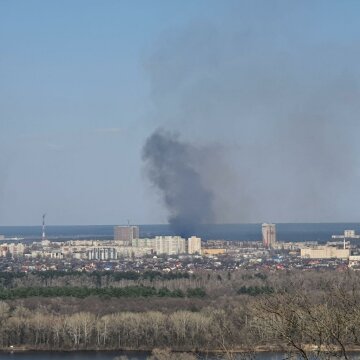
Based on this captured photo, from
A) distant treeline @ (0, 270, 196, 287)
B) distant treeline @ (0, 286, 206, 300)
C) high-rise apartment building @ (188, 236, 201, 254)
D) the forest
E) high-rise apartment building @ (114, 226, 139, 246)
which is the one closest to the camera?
the forest

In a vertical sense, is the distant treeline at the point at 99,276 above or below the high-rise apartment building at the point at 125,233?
below

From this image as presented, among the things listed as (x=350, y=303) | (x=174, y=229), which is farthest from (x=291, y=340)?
(x=174, y=229)

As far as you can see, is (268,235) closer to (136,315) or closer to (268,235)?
(268,235)

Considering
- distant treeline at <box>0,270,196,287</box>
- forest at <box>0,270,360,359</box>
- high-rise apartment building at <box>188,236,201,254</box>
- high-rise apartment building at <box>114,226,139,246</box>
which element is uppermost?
high-rise apartment building at <box>114,226,139,246</box>

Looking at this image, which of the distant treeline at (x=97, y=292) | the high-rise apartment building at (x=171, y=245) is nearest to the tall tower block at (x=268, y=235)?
the high-rise apartment building at (x=171, y=245)

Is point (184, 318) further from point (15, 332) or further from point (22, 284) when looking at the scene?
point (22, 284)

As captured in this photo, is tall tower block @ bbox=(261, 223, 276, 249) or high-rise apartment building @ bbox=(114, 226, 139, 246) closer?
tall tower block @ bbox=(261, 223, 276, 249)

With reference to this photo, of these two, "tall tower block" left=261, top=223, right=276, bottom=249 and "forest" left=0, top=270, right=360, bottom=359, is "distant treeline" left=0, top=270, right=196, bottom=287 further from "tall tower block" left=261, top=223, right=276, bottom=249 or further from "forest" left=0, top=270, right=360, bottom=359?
"tall tower block" left=261, top=223, right=276, bottom=249

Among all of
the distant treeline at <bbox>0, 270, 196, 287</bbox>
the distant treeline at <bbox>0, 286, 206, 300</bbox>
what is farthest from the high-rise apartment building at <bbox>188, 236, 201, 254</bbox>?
the distant treeline at <bbox>0, 286, 206, 300</bbox>

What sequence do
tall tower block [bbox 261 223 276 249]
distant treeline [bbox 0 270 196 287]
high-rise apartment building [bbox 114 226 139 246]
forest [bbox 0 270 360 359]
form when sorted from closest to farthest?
1. forest [bbox 0 270 360 359]
2. distant treeline [bbox 0 270 196 287]
3. tall tower block [bbox 261 223 276 249]
4. high-rise apartment building [bbox 114 226 139 246]

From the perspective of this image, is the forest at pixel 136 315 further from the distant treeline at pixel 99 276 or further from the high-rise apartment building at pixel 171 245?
the high-rise apartment building at pixel 171 245

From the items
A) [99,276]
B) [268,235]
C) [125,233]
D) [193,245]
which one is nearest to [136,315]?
[99,276]
